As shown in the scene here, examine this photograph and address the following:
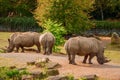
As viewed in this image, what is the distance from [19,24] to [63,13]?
15379mm

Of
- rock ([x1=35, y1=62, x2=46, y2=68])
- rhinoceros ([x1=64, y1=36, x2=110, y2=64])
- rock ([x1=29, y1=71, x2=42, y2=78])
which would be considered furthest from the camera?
rhinoceros ([x1=64, y1=36, x2=110, y2=64])

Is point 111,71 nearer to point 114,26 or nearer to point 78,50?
point 78,50

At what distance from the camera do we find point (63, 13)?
5766cm

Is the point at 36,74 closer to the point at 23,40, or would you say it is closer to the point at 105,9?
the point at 23,40

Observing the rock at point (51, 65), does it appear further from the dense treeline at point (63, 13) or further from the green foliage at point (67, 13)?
the green foliage at point (67, 13)

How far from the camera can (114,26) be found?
229ft

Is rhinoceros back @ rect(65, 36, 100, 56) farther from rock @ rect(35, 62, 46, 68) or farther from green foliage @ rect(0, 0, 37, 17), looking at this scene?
green foliage @ rect(0, 0, 37, 17)

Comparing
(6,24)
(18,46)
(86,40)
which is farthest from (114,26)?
(86,40)

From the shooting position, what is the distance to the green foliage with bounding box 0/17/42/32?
70750mm

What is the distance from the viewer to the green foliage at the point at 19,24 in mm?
70750

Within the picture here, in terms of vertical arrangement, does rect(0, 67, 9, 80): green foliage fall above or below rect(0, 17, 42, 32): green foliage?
above

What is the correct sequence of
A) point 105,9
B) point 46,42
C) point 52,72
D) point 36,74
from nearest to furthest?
point 36,74 → point 52,72 → point 46,42 → point 105,9

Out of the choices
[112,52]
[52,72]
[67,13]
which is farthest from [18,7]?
[52,72]

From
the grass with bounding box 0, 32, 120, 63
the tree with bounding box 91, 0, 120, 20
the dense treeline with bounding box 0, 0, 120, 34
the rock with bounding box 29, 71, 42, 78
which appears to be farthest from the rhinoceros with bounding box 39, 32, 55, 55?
the tree with bounding box 91, 0, 120, 20
